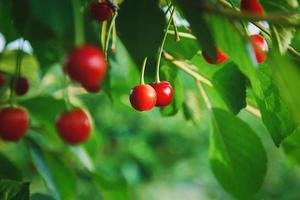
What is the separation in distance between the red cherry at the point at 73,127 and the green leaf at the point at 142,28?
9 cm

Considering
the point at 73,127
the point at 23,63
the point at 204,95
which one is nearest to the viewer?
the point at 73,127

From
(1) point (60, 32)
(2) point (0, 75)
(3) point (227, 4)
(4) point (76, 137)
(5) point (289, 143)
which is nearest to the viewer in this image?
(1) point (60, 32)

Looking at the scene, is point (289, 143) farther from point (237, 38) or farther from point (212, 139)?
point (237, 38)

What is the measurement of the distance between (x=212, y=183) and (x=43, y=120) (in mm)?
9041

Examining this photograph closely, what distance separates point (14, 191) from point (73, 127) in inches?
11.2

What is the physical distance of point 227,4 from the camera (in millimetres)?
728

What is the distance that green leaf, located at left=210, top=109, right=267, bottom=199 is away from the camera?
1.03 metres

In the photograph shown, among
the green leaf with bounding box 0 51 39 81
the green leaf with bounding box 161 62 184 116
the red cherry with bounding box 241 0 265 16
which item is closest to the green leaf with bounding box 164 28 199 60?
the green leaf with bounding box 161 62 184 116

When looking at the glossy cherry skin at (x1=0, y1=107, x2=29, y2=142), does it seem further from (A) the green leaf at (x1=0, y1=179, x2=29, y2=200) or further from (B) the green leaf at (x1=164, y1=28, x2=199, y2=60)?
(B) the green leaf at (x1=164, y1=28, x2=199, y2=60)

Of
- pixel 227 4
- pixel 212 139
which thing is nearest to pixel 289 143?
pixel 212 139

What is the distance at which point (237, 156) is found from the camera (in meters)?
1.04

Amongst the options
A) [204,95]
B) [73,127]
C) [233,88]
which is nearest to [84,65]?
[73,127]

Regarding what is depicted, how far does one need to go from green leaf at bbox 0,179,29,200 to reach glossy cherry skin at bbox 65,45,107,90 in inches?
15.6

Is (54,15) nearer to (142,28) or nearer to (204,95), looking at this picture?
(142,28)
